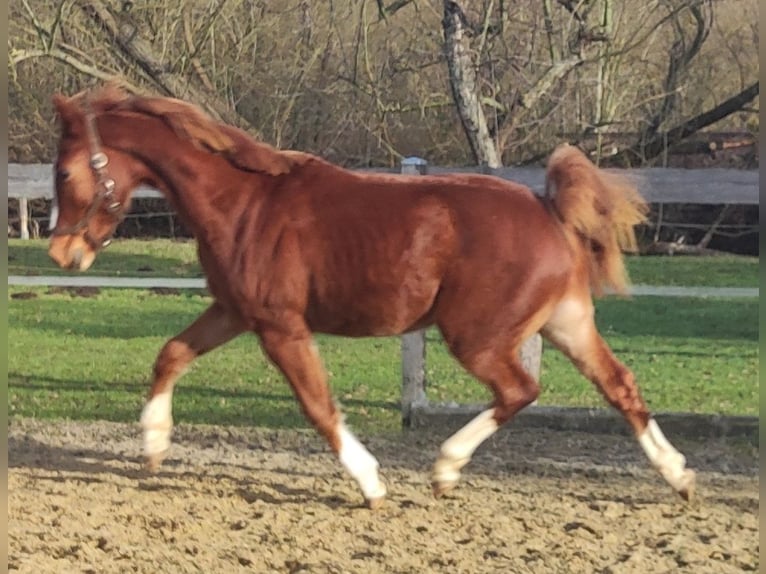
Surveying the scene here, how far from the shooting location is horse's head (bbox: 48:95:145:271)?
156 inches

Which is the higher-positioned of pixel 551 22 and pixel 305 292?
pixel 551 22

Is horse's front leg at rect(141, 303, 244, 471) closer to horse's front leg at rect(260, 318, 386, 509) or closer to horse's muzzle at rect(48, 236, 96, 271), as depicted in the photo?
horse's front leg at rect(260, 318, 386, 509)

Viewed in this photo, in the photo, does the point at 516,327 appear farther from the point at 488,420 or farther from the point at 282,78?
the point at 282,78

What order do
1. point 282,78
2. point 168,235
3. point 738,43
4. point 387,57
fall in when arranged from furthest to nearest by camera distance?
1. point 168,235
2. point 282,78
3. point 738,43
4. point 387,57

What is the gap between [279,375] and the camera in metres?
8.17

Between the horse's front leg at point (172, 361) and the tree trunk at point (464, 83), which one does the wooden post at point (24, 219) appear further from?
the horse's front leg at point (172, 361)

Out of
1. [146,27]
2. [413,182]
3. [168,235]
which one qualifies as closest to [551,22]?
[146,27]

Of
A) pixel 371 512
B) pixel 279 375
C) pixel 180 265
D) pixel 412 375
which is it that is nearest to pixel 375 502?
pixel 371 512

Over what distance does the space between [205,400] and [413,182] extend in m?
3.45

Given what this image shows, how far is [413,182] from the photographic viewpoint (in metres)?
4.14

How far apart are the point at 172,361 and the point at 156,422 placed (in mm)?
259

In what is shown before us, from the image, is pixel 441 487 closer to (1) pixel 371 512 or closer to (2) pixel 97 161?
(1) pixel 371 512

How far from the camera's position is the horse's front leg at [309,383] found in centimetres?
397

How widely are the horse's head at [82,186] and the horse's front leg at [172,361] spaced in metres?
0.54
